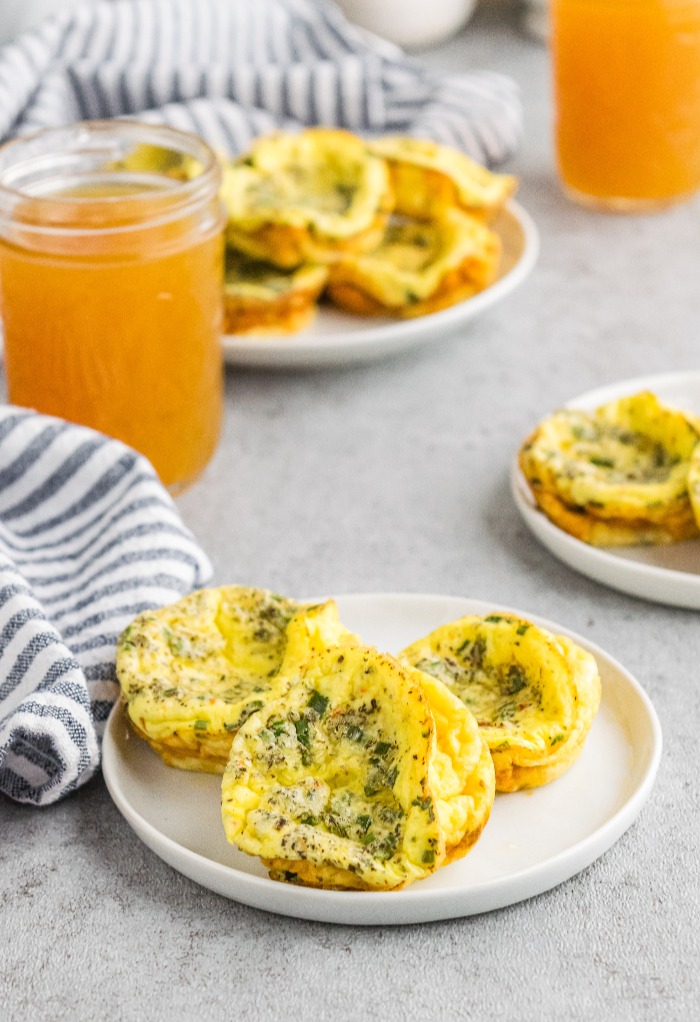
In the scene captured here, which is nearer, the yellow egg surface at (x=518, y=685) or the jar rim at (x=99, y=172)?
the yellow egg surface at (x=518, y=685)

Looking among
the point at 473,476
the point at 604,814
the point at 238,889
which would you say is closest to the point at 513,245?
the point at 473,476

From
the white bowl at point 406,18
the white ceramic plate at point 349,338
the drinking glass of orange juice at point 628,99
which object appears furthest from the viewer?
the white bowl at point 406,18

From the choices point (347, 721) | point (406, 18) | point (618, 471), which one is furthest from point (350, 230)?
point (406, 18)

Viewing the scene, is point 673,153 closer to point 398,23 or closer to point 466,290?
point 466,290

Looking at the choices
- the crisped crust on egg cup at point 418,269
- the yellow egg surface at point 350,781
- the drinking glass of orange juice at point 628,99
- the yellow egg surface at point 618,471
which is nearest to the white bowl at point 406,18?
the drinking glass of orange juice at point 628,99

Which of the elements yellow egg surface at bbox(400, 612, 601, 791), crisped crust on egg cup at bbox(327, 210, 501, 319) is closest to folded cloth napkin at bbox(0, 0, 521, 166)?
crisped crust on egg cup at bbox(327, 210, 501, 319)

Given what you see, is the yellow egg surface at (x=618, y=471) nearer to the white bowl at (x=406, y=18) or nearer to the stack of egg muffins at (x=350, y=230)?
the stack of egg muffins at (x=350, y=230)

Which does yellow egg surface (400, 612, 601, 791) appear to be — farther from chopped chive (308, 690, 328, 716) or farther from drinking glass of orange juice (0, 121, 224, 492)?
drinking glass of orange juice (0, 121, 224, 492)
